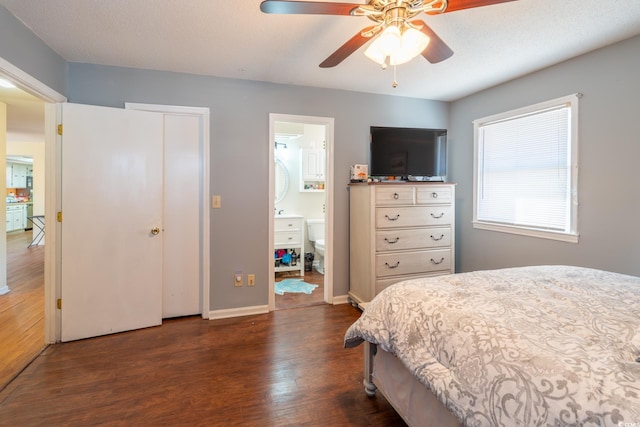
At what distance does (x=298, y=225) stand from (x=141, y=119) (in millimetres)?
2387

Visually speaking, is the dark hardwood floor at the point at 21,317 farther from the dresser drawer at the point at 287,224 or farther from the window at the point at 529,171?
the window at the point at 529,171

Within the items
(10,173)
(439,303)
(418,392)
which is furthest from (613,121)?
(10,173)

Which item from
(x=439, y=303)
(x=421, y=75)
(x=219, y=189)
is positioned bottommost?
(x=439, y=303)

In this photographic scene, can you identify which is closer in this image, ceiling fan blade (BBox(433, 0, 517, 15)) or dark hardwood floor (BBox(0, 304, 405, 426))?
ceiling fan blade (BBox(433, 0, 517, 15))

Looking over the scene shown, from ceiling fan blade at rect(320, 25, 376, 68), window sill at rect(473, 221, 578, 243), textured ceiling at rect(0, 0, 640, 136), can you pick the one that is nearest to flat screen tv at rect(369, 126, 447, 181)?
textured ceiling at rect(0, 0, 640, 136)

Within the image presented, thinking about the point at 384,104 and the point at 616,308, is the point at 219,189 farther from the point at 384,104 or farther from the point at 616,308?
the point at 616,308

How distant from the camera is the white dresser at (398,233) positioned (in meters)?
2.91

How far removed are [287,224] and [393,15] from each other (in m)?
3.24

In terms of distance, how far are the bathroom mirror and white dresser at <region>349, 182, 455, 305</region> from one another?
71.1 inches

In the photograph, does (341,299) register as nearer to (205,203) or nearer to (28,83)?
(205,203)

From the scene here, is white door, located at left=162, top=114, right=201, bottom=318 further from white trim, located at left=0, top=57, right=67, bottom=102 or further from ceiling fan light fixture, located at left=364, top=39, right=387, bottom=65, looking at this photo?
ceiling fan light fixture, located at left=364, top=39, right=387, bottom=65

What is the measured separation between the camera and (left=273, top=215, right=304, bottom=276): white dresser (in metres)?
4.29

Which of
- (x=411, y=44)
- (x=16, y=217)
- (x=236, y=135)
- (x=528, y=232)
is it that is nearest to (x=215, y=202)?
(x=236, y=135)

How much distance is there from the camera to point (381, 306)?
4.97 feet
